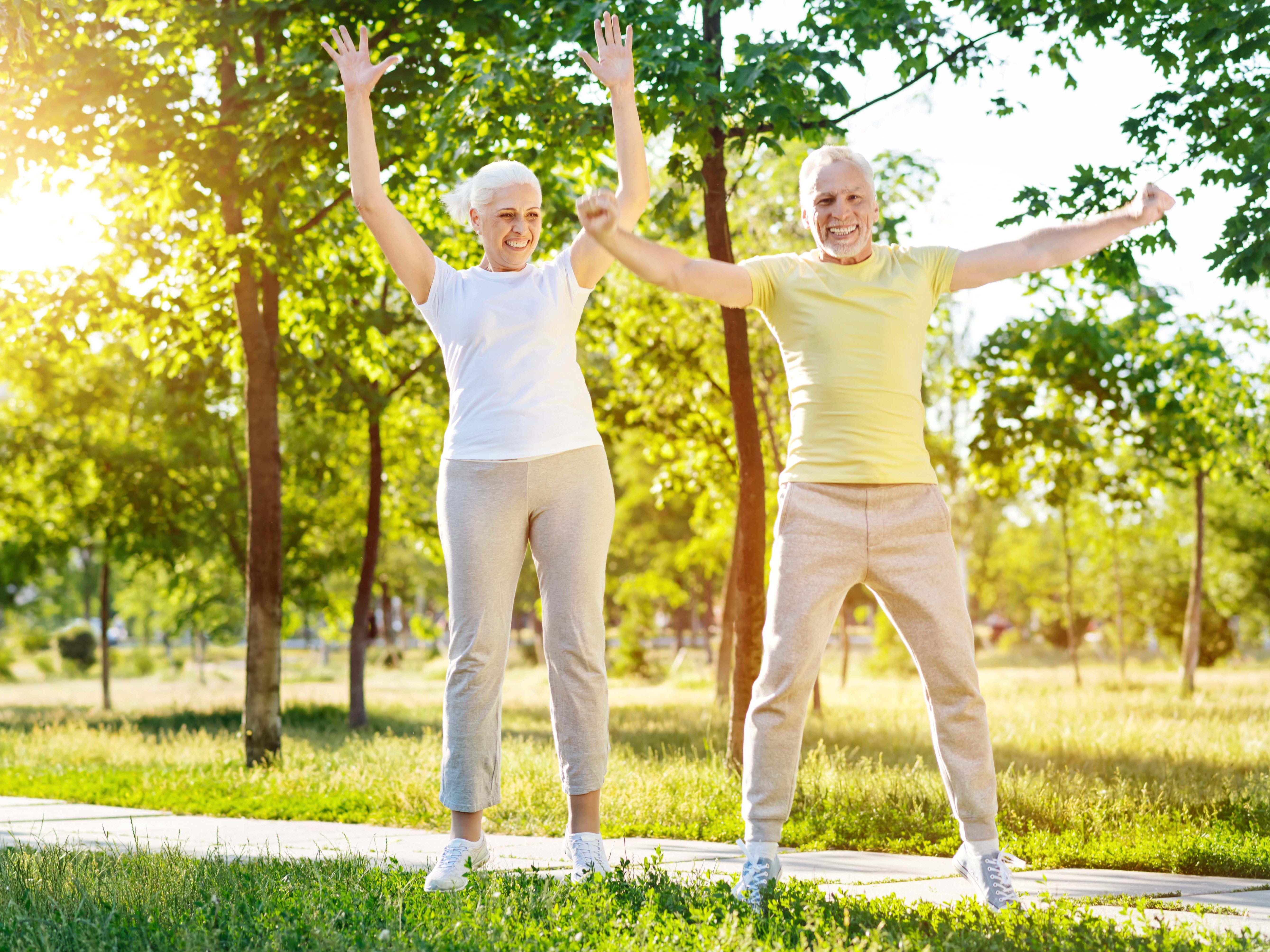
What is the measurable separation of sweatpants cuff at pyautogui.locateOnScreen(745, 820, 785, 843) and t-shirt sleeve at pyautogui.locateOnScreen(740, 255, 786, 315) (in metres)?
1.55

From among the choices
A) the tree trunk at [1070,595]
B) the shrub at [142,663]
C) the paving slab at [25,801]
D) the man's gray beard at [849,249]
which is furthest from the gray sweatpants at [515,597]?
the shrub at [142,663]

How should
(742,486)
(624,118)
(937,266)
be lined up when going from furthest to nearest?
1. (742,486)
2. (624,118)
3. (937,266)

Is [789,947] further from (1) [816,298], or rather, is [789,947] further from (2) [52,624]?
(2) [52,624]

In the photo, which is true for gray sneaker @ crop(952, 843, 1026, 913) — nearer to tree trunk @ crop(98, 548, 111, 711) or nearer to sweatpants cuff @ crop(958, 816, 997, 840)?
sweatpants cuff @ crop(958, 816, 997, 840)

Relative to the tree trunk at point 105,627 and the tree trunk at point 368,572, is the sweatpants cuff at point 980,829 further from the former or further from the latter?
the tree trunk at point 105,627

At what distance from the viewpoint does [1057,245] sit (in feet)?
11.6

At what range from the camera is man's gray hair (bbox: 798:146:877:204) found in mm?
3615

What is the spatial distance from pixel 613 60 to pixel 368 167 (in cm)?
86

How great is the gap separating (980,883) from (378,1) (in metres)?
6.37

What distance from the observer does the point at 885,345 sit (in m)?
3.56

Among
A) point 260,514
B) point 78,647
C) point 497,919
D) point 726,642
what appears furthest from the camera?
point 78,647

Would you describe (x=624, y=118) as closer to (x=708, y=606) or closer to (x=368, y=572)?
(x=368, y=572)

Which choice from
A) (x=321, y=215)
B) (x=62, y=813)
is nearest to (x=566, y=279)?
(x=62, y=813)

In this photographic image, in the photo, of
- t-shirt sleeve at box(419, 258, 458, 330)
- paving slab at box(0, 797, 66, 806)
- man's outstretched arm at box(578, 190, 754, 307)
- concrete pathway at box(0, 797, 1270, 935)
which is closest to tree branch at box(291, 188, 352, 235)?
paving slab at box(0, 797, 66, 806)
